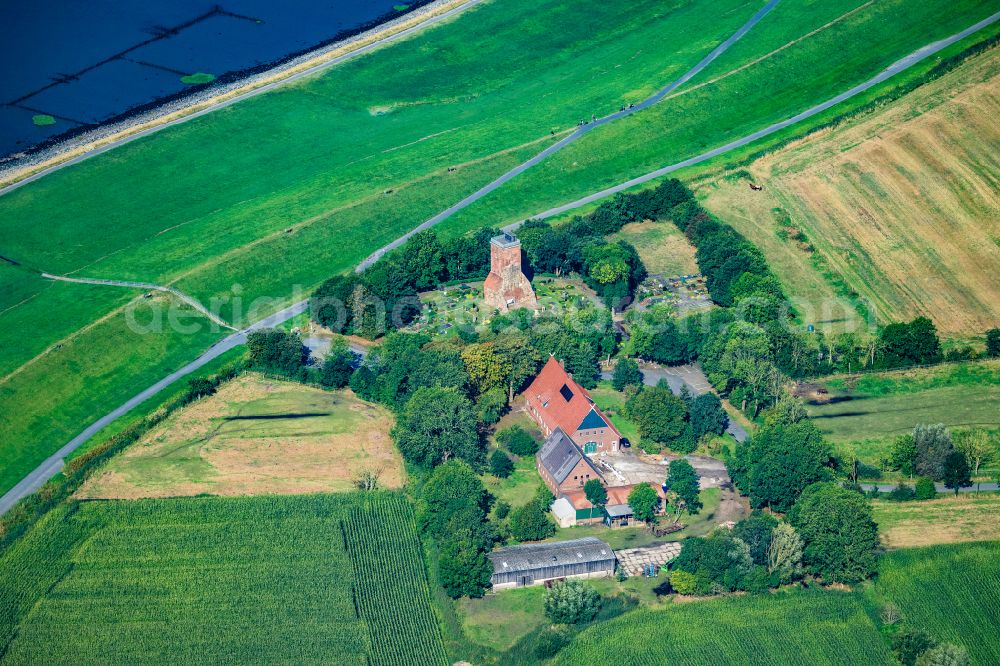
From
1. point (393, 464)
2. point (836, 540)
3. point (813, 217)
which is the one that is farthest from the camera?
point (813, 217)

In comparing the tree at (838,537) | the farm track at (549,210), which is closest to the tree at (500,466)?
the tree at (838,537)

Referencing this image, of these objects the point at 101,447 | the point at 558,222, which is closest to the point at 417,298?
the point at 558,222

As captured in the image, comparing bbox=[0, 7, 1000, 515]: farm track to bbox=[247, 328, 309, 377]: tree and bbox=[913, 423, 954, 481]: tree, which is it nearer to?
bbox=[247, 328, 309, 377]: tree

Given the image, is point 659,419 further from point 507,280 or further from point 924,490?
point 507,280

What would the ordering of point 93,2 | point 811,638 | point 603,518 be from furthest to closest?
point 93,2
point 603,518
point 811,638

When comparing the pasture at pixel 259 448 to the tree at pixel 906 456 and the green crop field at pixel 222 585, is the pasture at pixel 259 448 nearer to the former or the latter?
the green crop field at pixel 222 585

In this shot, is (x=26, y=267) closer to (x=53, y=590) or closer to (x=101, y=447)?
(x=101, y=447)
